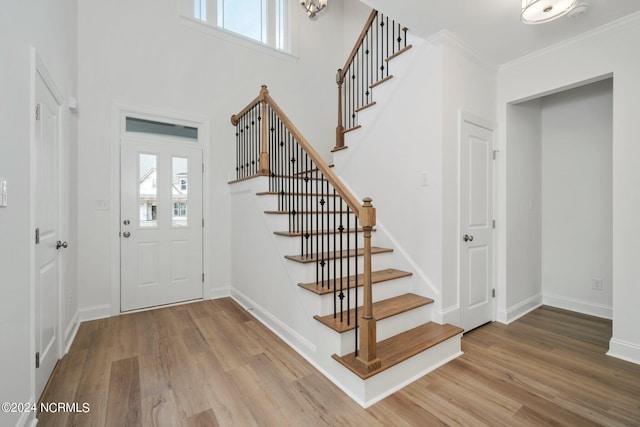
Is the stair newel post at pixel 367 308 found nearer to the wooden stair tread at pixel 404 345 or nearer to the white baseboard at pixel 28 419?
the wooden stair tread at pixel 404 345

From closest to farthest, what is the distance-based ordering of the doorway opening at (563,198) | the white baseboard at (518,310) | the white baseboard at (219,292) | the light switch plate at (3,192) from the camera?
the light switch plate at (3,192)
the white baseboard at (518,310)
the doorway opening at (563,198)
the white baseboard at (219,292)

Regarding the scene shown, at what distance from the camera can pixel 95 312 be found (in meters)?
3.13

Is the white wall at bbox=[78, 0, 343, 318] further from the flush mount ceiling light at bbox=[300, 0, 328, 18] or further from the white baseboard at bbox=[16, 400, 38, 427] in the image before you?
the white baseboard at bbox=[16, 400, 38, 427]

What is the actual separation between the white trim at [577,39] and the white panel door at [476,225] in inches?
28.5

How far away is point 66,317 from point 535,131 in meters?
5.32

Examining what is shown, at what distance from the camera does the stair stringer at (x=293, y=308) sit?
1.94 m

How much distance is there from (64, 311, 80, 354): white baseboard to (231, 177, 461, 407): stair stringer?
5.23 ft

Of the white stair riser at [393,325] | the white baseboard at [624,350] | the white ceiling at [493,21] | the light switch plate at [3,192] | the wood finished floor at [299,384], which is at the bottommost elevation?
the wood finished floor at [299,384]

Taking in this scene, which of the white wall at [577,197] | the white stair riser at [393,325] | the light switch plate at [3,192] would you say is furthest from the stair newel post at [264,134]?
the white wall at [577,197]

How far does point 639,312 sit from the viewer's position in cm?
227

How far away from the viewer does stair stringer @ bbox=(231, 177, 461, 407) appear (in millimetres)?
1938

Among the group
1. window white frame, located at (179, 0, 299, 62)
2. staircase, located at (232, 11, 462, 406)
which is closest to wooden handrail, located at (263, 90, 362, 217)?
staircase, located at (232, 11, 462, 406)

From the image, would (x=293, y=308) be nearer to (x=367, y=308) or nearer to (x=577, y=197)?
(x=367, y=308)

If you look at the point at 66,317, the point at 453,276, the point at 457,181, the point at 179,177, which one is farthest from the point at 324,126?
the point at 66,317
